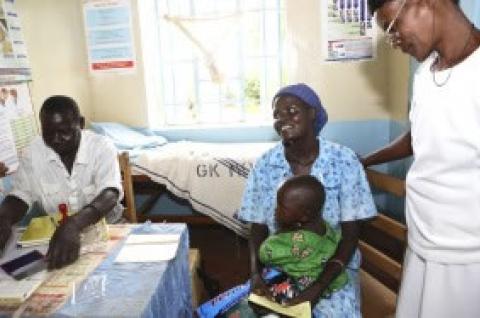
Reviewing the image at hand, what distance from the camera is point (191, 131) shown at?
11.9ft

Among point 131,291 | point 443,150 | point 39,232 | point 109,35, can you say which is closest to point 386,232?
point 443,150

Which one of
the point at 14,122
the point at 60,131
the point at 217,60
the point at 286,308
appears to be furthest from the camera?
the point at 217,60

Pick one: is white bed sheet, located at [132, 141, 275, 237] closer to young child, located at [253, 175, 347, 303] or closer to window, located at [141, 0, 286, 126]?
window, located at [141, 0, 286, 126]

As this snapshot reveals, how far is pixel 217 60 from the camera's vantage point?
3.67 m

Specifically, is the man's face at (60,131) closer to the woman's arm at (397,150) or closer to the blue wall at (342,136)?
the woman's arm at (397,150)

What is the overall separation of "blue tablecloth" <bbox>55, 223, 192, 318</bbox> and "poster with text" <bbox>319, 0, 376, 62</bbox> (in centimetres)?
236

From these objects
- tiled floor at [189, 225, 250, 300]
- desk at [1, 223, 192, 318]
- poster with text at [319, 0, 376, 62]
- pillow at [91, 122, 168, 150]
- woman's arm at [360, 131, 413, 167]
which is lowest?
tiled floor at [189, 225, 250, 300]

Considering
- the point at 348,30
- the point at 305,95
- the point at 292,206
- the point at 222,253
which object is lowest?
the point at 222,253

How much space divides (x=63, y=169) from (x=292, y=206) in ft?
3.62

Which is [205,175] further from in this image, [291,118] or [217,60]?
[291,118]

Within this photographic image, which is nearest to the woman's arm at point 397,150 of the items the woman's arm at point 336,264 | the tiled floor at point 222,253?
the woman's arm at point 336,264

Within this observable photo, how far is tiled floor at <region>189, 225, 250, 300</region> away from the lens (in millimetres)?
3000

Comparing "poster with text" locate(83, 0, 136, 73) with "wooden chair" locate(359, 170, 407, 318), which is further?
"poster with text" locate(83, 0, 136, 73)

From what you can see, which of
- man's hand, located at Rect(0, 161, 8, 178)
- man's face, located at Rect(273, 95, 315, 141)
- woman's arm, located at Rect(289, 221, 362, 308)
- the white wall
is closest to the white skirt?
woman's arm, located at Rect(289, 221, 362, 308)
